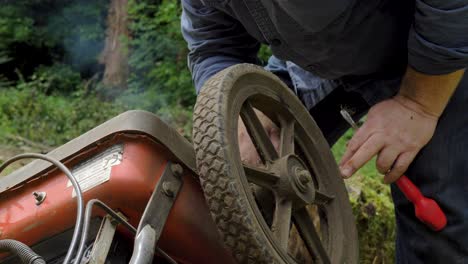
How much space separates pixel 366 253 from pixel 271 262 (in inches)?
57.4

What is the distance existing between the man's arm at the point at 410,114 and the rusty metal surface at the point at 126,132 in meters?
0.38

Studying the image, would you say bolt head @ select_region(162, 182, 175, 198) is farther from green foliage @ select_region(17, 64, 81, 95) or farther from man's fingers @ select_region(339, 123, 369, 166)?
green foliage @ select_region(17, 64, 81, 95)

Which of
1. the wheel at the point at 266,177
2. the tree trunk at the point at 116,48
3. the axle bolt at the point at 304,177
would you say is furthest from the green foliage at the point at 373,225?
the tree trunk at the point at 116,48

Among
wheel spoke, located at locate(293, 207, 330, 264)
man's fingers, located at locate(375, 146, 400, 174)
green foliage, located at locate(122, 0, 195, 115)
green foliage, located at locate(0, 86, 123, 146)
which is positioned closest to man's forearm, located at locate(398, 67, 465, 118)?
man's fingers, located at locate(375, 146, 400, 174)

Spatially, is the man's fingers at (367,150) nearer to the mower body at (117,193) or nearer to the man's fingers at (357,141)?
the man's fingers at (357,141)

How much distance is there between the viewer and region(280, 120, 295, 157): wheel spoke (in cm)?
124

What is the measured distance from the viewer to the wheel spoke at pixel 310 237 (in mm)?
1228

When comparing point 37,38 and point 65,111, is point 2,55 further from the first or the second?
point 65,111

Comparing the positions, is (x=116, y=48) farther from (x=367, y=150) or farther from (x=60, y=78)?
(x=367, y=150)

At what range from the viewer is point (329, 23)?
47.4 inches

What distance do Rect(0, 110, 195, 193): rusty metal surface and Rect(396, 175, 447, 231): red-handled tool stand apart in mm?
513

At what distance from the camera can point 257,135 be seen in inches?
47.4

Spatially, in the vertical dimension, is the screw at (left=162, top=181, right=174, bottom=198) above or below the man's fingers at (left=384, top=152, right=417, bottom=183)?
above

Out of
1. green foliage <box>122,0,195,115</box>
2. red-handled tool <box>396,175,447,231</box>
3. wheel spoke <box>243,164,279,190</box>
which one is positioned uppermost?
wheel spoke <box>243,164,279,190</box>
